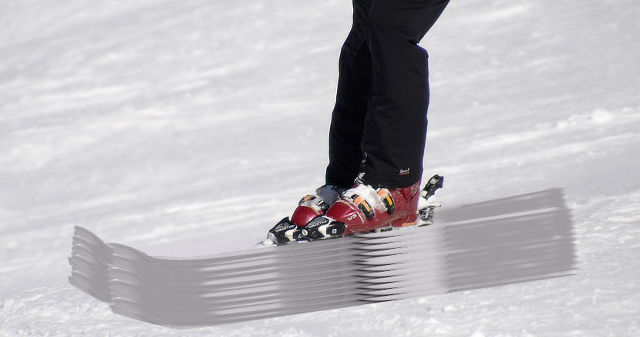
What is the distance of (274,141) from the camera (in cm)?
502

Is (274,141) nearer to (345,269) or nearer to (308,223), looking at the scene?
(308,223)

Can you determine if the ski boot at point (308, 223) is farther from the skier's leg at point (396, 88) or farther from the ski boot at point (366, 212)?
the skier's leg at point (396, 88)

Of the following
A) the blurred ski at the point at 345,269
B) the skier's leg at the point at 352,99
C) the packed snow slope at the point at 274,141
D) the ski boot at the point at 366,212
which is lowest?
the packed snow slope at the point at 274,141

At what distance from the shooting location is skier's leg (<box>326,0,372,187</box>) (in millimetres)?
2459

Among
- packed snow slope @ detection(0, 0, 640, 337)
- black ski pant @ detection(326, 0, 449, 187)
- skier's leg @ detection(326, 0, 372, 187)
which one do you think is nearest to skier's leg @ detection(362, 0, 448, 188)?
black ski pant @ detection(326, 0, 449, 187)

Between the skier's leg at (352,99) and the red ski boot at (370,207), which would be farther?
the skier's leg at (352,99)

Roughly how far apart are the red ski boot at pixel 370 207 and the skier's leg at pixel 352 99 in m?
0.21

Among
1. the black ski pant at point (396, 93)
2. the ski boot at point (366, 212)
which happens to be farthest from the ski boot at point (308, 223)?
the black ski pant at point (396, 93)

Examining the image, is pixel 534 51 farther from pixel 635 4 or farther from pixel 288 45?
pixel 288 45

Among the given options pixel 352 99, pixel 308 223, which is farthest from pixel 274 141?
pixel 308 223

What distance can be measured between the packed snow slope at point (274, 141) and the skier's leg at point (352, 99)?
489 mm

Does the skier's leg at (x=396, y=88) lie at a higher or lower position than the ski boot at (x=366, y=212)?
higher

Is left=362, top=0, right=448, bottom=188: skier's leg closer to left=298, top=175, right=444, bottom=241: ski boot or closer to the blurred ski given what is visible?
left=298, top=175, right=444, bottom=241: ski boot

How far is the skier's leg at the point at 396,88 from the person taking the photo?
2.22 metres
